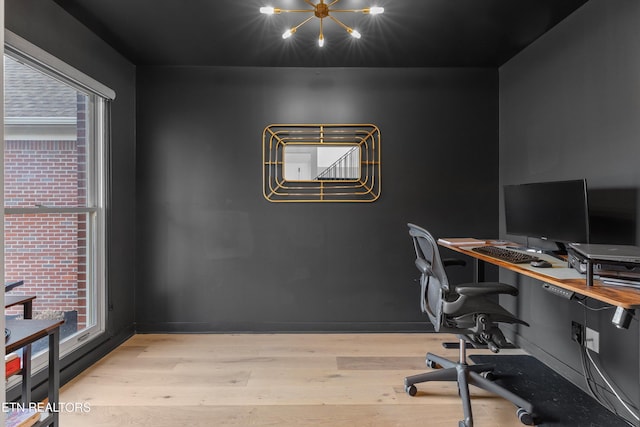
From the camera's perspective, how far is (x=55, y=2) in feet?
7.30

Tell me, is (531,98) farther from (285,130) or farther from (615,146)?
(285,130)

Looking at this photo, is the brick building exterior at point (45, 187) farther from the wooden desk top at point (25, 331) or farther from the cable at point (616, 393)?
the cable at point (616, 393)

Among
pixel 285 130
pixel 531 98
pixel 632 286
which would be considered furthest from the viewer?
pixel 285 130

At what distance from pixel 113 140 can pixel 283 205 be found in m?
1.51

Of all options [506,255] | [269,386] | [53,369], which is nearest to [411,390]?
[269,386]

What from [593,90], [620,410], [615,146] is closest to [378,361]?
[620,410]

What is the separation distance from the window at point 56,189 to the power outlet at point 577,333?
338cm

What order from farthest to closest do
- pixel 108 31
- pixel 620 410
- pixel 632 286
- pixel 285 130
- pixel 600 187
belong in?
pixel 285 130 < pixel 108 31 < pixel 600 187 < pixel 620 410 < pixel 632 286

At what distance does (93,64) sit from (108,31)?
0.88 ft

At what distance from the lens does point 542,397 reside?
2.17 m

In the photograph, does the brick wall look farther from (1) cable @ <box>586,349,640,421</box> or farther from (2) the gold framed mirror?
(1) cable @ <box>586,349,640,421</box>

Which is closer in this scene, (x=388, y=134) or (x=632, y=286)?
(x=632, y=286)

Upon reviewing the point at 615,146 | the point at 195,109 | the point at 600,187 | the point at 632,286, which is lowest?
the point at 632,286

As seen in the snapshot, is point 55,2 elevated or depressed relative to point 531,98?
elevated
